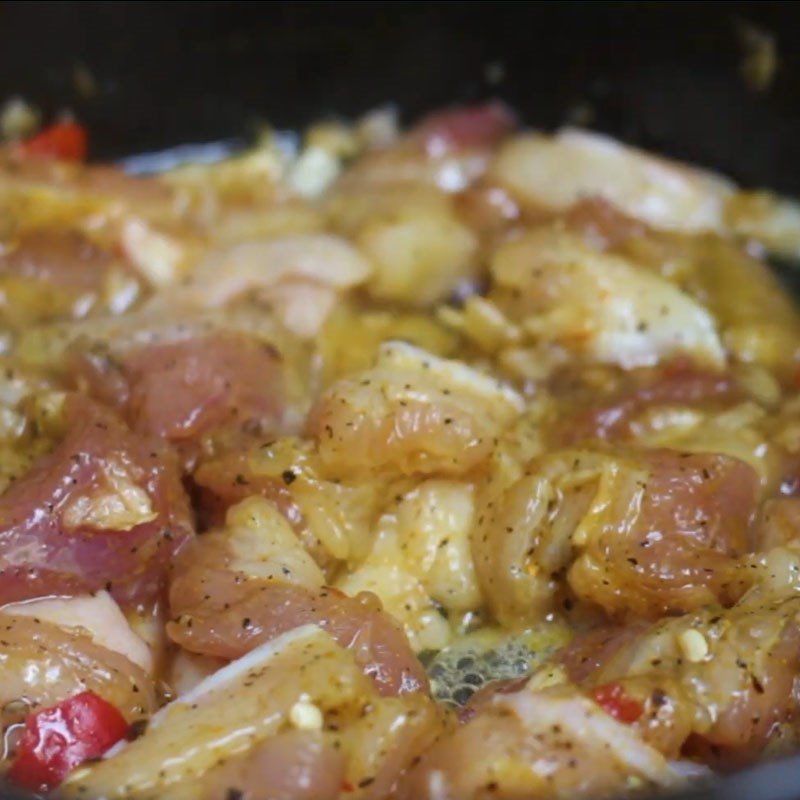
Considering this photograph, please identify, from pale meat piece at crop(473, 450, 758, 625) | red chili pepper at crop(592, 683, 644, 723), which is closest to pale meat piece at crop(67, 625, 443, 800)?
red chili pepper at crop(592, 683, 644, 723)

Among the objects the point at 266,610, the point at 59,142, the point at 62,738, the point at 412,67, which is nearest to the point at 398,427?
the point at 266,610

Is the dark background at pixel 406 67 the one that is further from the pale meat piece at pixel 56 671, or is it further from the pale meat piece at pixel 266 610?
the pale meat piece at pixel 56 671

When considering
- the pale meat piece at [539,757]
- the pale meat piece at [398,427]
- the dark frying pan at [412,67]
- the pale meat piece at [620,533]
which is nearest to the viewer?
the pale meat piece at [539,757]

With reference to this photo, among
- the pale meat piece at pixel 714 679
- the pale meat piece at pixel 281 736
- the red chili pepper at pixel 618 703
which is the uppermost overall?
the pale meat piece at pixel 281 736

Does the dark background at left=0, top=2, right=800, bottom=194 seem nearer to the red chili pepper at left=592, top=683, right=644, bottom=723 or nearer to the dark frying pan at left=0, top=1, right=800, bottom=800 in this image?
the dark frying pan at left=0, top=1, right=800, bottom=800

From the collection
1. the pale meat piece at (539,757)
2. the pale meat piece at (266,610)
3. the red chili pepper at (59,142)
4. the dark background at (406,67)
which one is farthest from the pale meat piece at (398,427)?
the red chili pepper at (59,142)

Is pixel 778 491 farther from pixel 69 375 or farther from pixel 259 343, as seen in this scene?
pixel 69 375
